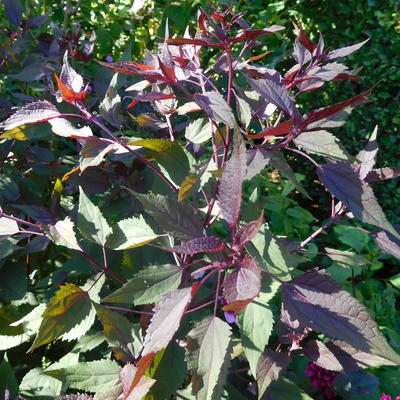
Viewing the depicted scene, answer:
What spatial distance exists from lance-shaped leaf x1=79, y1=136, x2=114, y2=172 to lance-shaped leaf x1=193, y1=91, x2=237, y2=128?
186 millimetres

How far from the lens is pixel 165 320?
663 millimetres

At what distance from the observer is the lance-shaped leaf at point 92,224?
34.9 inches

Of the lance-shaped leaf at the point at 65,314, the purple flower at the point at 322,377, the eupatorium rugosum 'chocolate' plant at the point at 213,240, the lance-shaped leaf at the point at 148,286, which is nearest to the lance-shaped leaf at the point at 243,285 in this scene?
the eupatorium rugosum 'chocolate' plant at the point at 213,240

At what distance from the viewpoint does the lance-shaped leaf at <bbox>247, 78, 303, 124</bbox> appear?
697 mm

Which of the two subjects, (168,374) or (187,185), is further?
(168,374)

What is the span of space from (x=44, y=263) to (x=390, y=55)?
2641 millimetres

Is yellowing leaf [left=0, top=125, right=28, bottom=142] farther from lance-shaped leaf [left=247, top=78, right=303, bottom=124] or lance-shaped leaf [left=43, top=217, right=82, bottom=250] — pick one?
lance-shaped leaf [left=247, top=78, right=303, bottom=124]

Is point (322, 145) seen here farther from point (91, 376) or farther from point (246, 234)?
point (91, 376)

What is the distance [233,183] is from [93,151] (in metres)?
0.29

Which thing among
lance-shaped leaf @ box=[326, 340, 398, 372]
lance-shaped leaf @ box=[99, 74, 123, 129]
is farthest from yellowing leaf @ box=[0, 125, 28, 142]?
lance-shaped leaf @ box=[326, 340, 398, 372]

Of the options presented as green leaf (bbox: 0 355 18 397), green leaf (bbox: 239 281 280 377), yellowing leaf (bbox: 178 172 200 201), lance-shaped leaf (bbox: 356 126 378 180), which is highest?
yellowing leaf (bbox: 178 172 200 201)

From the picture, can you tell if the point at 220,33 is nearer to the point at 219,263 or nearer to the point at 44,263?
the point at 219,263

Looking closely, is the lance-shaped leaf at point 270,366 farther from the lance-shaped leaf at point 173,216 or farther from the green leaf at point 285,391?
the lance-shaped leaf at point 173,216

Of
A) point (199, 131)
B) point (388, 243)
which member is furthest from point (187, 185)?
point (388, 243)
